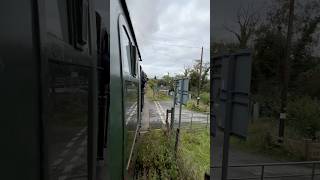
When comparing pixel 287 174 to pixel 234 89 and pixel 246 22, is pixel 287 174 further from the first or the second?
pixel 246 22

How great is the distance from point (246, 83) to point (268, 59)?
45 centimetres

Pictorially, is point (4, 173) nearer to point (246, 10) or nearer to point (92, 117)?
point (92, 117)

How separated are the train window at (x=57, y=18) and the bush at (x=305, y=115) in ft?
7.92

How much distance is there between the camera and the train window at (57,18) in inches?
65.3

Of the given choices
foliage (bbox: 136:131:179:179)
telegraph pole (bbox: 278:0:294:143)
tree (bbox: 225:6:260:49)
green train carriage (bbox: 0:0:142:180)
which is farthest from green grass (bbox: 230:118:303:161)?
foliage (bbox: 136:131:179:179)

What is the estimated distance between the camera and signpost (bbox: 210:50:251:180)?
4.29 m

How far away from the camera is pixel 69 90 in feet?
6.65

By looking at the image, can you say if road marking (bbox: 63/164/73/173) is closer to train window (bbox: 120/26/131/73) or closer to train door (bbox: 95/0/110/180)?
train door (bbox: 95/0/110/180)

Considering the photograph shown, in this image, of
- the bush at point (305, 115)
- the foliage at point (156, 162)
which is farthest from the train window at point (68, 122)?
the foliage at point (156, 162)

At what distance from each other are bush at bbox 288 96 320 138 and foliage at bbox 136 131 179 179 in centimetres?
714

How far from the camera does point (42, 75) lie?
5.03 feet

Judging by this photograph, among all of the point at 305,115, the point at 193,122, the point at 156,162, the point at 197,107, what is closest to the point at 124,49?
the point at 305,115

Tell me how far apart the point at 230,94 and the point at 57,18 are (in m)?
3.16

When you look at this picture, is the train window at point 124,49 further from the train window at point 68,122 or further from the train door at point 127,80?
the train window at point 68,122
